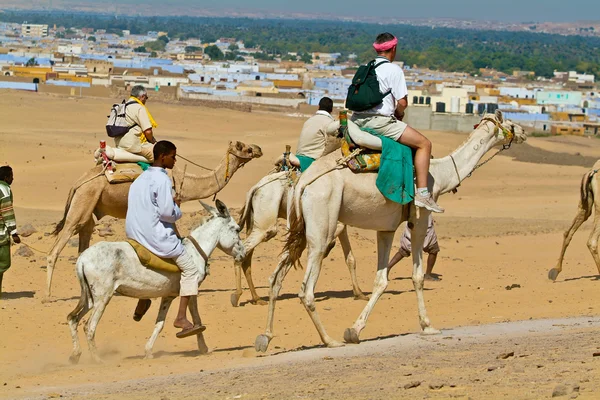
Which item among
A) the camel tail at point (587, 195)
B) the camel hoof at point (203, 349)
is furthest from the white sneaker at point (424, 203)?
the camel tail at point (587, 195)

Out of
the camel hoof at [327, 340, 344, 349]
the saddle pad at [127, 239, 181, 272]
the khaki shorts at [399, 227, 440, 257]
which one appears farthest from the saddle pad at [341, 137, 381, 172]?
the khaki shorts at [399, 227, 440, 257]

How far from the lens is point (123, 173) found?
48.2 feet

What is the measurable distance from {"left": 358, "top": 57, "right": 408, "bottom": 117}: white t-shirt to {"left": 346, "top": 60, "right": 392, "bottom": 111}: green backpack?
0.04 metres

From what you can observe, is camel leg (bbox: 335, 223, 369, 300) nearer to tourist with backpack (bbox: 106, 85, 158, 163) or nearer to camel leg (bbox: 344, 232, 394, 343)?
tourist with backpack (bbox: 106, 85, 158, 163)

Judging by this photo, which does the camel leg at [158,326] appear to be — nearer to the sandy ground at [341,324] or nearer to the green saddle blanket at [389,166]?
the sandy ground at [341,324]

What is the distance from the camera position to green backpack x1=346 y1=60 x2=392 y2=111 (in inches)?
450

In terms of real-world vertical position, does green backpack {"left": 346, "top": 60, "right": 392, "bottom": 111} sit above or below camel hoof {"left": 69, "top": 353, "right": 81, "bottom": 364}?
above

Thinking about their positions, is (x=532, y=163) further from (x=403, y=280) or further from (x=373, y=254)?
(x=403, y=280)

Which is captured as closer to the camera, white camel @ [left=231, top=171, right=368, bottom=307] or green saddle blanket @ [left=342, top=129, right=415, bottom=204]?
green saddle blanket @ [left=342, top=129, right=415, bottom=204]

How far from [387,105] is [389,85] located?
19cm

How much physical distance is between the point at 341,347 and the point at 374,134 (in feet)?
6.68

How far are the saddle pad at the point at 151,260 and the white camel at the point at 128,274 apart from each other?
39 mm

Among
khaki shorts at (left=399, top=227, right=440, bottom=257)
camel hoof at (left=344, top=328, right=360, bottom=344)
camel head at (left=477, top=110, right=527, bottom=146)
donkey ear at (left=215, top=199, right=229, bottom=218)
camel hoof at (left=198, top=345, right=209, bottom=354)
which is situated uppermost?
camel head at (left=477, top=110, right=527, bottom=146)

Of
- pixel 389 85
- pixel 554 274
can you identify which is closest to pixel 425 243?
pixel 554 274
